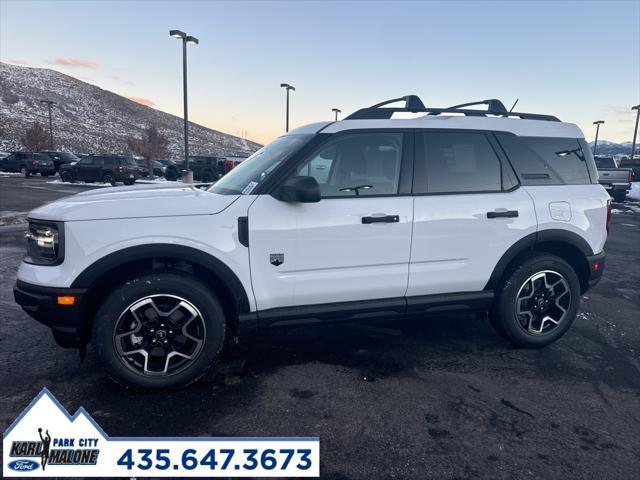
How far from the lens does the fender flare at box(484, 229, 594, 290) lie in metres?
3.84

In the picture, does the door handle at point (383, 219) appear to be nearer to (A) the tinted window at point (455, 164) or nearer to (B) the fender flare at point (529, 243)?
(A) the tinted window at point (455, 164)

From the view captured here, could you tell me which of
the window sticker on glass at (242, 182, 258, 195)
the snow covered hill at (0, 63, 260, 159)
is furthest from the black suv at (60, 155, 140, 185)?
the snow covered hill at (0, 63, 260, 159)

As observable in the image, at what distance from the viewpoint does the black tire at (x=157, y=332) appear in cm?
296

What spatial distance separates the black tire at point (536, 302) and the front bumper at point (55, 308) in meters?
3.42

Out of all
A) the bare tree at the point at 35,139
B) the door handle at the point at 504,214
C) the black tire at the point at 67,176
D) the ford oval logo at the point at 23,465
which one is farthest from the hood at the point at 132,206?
the bare tree at the point at 35,139

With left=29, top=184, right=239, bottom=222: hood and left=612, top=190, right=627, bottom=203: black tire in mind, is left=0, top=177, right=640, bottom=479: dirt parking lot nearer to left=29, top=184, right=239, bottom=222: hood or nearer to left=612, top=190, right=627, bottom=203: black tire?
left=29, top=184, right=239, bottom=222: hood

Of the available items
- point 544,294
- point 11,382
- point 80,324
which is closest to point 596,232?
point 544,294

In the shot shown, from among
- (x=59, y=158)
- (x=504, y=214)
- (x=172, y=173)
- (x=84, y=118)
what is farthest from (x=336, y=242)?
(x=84, y=118)

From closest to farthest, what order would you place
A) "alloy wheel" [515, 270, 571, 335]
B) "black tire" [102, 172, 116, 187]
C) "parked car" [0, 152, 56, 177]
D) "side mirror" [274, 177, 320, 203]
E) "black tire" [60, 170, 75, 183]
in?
"side mirror" [274, 177, 320, 203], "alloy wheel" [515, 270, 571, 335], "black tire" [102, 172, 116, 187], "black tire" [60, 170, 75, 183], "parked car" [0, 152, 56, 177]

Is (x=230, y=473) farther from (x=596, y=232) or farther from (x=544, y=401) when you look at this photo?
(x=596, y=232)

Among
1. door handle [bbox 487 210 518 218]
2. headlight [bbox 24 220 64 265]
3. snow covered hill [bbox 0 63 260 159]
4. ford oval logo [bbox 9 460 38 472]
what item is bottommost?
ford oval logo [bbox 9 460 38 472]

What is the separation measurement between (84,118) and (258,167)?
379 feet

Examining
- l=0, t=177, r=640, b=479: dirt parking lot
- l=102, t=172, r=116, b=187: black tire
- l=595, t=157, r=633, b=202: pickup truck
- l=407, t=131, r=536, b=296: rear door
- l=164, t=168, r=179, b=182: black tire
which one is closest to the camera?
l=0, t=177, r=640, b=479: dirt parking lot

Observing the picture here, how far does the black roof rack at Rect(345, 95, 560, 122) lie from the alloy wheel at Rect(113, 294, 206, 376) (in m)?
2.10
